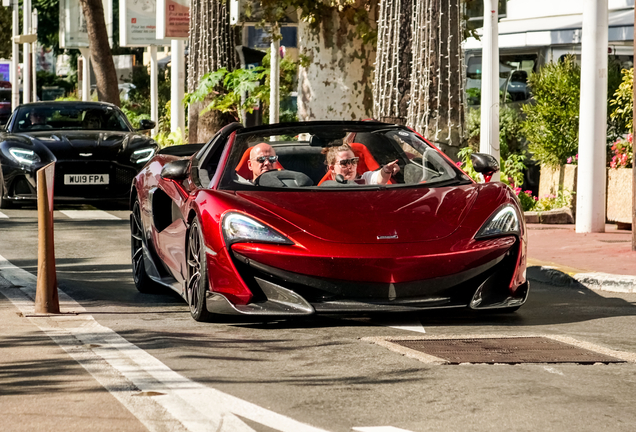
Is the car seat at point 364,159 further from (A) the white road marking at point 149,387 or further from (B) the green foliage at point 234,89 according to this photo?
(B) the green foliage at point 234,89

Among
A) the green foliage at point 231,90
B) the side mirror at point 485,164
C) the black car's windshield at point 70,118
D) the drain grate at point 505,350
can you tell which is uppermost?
the green foliage at point 231,90

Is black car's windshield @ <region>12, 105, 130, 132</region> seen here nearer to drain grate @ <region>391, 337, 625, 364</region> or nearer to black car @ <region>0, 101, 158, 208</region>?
black car @ <region>0, 101, 158, 208</region>

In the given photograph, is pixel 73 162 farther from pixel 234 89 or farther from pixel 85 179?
pixel 234 89

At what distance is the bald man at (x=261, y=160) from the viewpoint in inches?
327

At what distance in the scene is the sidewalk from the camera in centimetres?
975

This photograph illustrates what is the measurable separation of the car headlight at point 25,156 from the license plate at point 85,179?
444 millimetres

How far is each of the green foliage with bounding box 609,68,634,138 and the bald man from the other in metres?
8.70

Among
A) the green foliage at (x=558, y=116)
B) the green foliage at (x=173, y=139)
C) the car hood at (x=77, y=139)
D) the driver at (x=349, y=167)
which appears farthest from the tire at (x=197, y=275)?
the green foliage at (x=173, y=139)

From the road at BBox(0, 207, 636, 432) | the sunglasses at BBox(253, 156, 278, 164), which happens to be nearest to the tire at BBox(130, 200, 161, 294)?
the road at BBox(0, 207, 636, 432)

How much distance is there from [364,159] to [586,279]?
89.3 inches

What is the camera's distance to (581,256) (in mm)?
11422

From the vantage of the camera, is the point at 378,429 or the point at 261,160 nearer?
the point at 378,429

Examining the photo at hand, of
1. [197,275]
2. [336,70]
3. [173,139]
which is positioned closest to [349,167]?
[197,275]

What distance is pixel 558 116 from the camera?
1667cm
